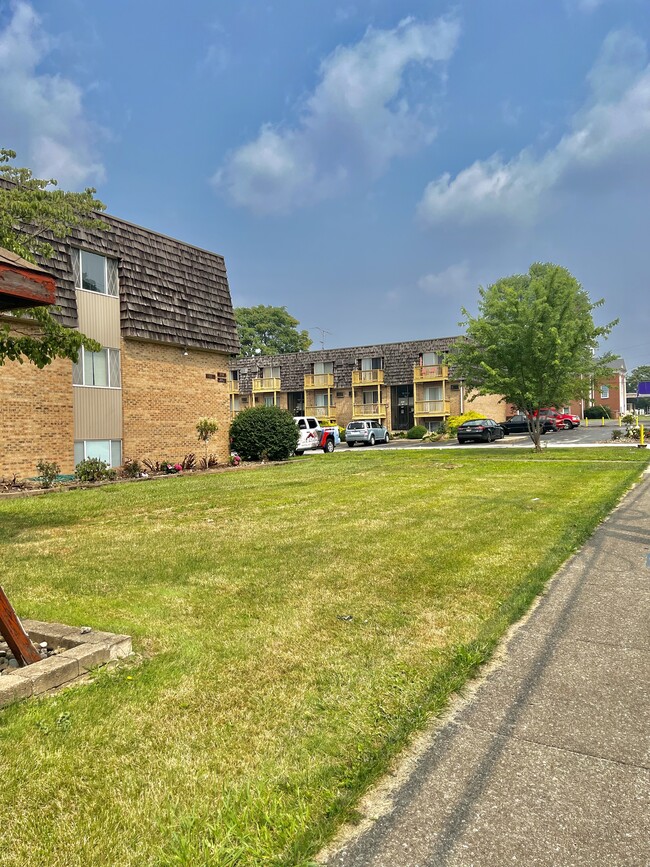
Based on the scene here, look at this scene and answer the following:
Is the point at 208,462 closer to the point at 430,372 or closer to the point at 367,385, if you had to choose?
the point at 430,372

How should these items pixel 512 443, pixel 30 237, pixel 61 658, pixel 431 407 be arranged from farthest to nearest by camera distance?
pixel 431 407 < pixel 512 443 < pixel 30 237 < pixel 61 658

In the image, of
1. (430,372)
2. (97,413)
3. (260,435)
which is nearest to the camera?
(97,413)

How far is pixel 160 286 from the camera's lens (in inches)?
766

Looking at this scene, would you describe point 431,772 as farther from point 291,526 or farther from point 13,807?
point 291,526

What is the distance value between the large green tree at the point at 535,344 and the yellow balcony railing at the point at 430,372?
79.3 feet

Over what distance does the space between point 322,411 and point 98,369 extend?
37962 mm

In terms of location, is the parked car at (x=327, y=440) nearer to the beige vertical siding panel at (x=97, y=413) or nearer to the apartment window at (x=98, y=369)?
the beige vertical siding panel at (x=97, y=413)

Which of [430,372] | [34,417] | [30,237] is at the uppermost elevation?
[430,372]

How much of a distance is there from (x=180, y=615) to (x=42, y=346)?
5.03 metres

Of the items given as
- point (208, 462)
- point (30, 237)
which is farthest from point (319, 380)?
point (30, 237)

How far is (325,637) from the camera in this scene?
430 centimetres

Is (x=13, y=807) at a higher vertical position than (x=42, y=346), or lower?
lower

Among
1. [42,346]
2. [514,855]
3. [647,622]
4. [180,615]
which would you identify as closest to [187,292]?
[42,346]

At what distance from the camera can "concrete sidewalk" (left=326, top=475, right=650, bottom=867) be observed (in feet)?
7.31
